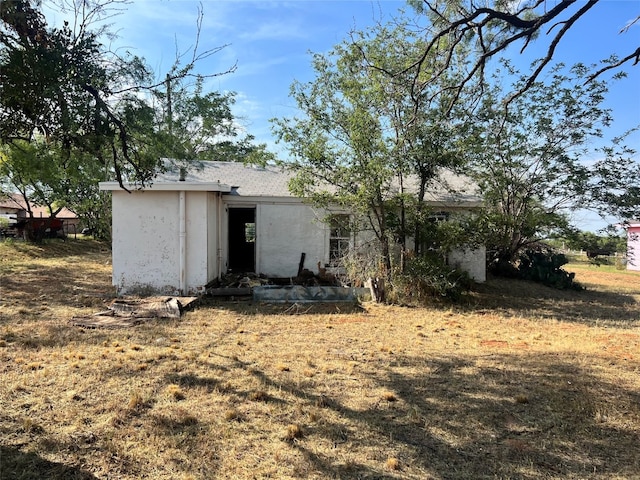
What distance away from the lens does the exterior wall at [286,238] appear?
1242cm

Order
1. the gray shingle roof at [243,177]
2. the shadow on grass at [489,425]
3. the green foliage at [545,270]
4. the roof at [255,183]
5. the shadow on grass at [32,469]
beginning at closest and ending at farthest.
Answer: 1. the shadow on grass at [32,469]
2. the shadow on grass at [489,425]
3. the roof at [255,183]
4. the gray shingle roof at [243,177]
5. the green foliage at [545,270]

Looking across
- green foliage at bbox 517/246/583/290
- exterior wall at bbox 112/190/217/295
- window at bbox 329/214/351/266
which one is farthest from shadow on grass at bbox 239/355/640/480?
green foliage at bbox 517/246/583/290

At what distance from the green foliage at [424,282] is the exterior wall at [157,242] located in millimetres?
4740

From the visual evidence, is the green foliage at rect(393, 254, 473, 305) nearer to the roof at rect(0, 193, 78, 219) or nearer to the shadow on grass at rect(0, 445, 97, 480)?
the shadow on grass at rect(0, 445, 97, 480)

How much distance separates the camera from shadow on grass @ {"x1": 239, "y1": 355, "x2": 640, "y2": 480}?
3.07 m

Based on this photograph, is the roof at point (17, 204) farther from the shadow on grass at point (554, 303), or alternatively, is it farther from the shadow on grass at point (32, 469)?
the shadow on grass at point (32, 469)

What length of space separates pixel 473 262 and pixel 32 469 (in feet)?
40.0

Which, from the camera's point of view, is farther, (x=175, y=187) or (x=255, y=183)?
(x=255, y=183)

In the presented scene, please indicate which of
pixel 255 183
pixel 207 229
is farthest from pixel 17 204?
pixel 207 229

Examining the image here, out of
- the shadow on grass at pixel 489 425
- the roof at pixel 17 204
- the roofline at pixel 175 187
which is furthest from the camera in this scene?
the roof at pixel 17 204

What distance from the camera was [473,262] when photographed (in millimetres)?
13078

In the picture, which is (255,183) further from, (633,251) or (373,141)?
(633,251)

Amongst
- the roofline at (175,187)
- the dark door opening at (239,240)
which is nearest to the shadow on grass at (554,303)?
the roofline at (175,187)

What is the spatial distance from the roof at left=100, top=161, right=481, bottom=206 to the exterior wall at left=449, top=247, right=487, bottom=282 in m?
1.73
